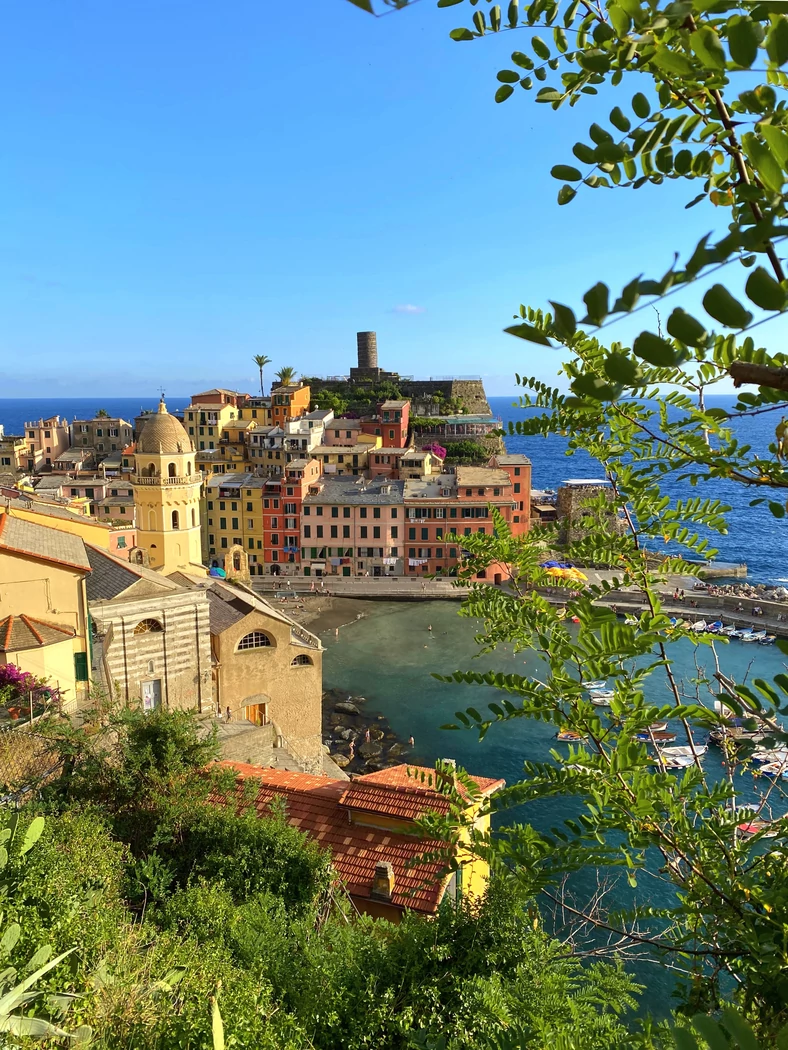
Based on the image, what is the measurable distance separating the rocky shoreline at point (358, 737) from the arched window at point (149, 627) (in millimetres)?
12198

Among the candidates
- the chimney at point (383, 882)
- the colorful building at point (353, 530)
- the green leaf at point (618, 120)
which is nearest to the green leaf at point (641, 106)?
the green leaf at point (618, 120)

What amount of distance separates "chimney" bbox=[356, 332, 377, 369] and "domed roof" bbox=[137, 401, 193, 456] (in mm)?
65135

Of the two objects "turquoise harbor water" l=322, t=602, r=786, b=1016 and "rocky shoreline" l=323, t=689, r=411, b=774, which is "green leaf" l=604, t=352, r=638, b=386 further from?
"rocky shoreline" l=323, t=689, r=411, b=774

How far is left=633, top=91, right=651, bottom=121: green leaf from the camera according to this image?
83.4 inches

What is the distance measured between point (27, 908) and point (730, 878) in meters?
5.96

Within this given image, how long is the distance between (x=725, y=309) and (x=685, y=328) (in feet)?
0.25

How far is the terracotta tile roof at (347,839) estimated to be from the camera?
32.0 feet

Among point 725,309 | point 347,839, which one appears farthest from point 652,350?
point 347,839

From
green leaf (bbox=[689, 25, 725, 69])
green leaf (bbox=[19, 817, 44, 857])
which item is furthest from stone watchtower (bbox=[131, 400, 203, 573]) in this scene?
green leaf (bbox=[689, 25, 725, 69])

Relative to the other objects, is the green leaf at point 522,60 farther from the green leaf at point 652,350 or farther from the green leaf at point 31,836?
the green leaf at point 31,836

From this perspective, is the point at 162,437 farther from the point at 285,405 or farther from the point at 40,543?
the point at 285,405

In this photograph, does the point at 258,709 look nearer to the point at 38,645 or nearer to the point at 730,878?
the point at 38,645

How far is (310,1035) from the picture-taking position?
5641 mm

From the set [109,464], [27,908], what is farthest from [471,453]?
[27,908]
